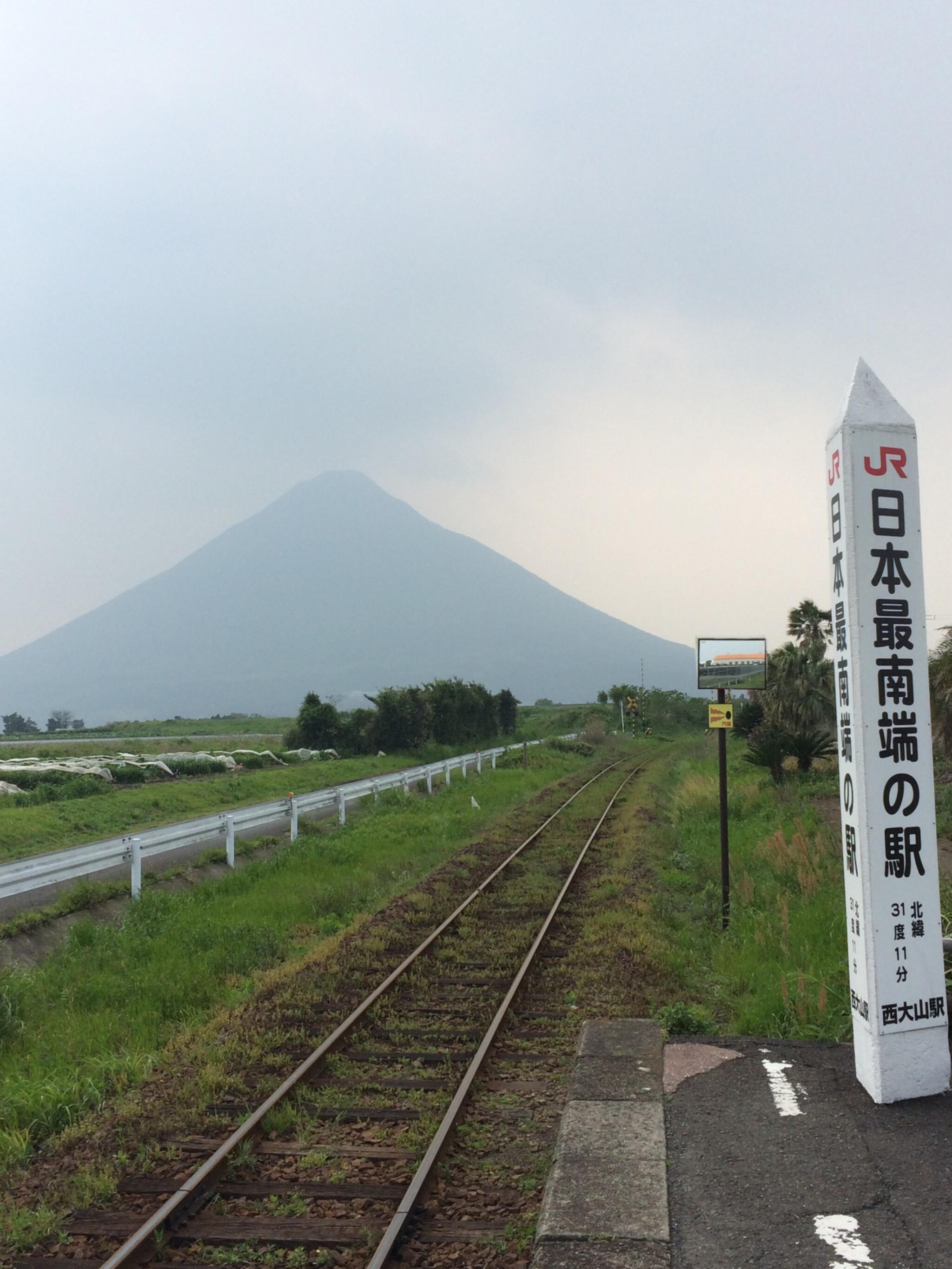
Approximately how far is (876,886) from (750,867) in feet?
Result: 27.0

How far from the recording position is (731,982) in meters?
8.35

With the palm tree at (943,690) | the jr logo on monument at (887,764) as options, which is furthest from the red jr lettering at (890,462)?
the palm tree at (943,690)

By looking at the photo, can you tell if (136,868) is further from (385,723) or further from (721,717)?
(385,723)

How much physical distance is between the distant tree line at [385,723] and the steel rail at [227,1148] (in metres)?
32.8

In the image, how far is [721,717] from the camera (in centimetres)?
1091

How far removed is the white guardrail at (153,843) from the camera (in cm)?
1027

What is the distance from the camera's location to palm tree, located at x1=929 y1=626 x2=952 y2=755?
21094mm

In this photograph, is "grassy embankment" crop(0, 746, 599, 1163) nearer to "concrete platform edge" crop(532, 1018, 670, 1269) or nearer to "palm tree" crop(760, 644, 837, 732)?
"concrete platform edge" crop(532, 1018, 670, 1269)

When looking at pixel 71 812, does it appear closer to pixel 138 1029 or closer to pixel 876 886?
pixel 138 1029

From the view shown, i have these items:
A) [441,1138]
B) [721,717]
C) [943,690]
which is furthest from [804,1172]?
[943,690]

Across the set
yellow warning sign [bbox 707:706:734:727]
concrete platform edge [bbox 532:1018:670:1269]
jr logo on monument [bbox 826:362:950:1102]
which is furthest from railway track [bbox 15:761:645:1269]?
yellow warning sign [bbox 707:706:734:727]

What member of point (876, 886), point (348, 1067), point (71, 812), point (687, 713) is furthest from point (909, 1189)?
point (687, 713)

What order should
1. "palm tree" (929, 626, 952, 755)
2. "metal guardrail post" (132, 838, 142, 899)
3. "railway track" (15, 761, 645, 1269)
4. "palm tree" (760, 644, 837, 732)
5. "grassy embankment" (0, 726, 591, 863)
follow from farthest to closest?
1. "palm tree" (760, 644, 837, 732)
2. "palm tree" (929, 626, 952, 755)
3. "grassy embankment" (0, 726, 591, 863)
4. "metal guardrail post" (132, 838, 142, 899)
5. "railway track" (15, 761, 645, 1269)

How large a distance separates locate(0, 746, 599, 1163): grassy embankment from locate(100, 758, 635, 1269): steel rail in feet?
4.19
